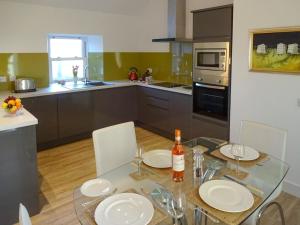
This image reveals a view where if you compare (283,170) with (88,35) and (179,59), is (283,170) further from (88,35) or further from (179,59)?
(88,35)

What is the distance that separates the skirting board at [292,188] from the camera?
2724mm

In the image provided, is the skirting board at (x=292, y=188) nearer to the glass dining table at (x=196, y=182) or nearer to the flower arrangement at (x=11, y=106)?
the glass dining table at (x=196, y=182)

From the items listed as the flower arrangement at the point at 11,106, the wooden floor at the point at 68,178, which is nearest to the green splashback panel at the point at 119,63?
the wooden floor at the point at 68,178

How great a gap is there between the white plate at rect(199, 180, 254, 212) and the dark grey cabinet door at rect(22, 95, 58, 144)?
2911 mm

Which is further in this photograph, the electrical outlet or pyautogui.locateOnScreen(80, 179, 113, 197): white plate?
the electrical outlet

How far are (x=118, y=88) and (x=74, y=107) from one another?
842 mm


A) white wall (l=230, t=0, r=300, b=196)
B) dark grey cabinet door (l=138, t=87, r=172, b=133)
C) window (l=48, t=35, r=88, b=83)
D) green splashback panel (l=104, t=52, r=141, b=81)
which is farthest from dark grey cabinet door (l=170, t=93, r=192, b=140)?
window (l=48, t=35, r=88, b=83)

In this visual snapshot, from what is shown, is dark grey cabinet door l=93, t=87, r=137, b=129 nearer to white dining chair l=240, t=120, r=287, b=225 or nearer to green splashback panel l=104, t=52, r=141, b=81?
green splashback panel l=104, t=52, r=141, b=81

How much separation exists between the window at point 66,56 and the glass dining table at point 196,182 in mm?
3326

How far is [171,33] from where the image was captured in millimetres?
4297

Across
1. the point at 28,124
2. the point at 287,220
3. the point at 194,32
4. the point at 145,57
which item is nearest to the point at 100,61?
the point at 145,57

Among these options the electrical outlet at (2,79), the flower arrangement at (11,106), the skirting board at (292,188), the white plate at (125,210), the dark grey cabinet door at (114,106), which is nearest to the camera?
the white plate at (125,210)

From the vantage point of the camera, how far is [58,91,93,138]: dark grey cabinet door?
4016mm

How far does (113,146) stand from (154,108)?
2.46 meters
